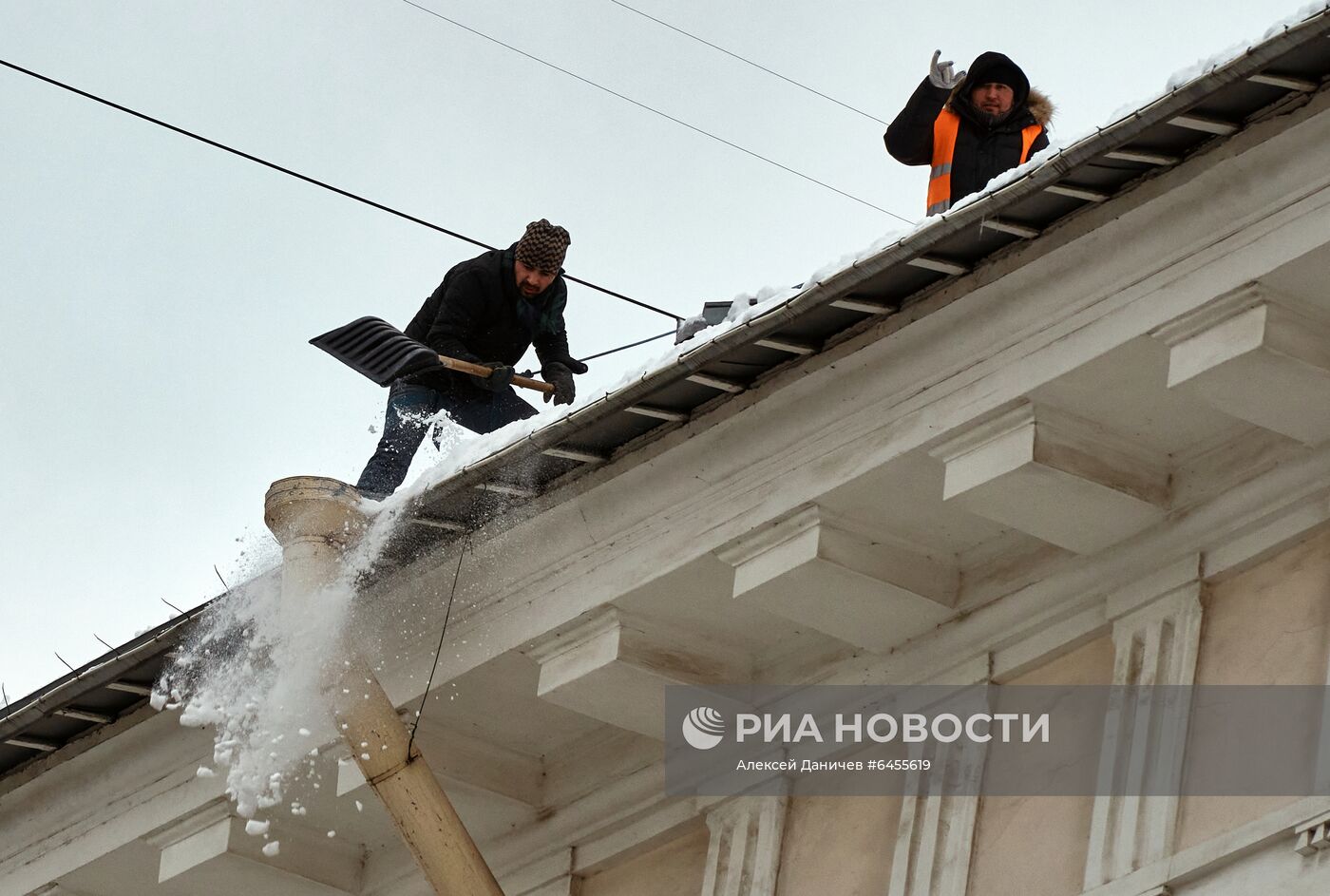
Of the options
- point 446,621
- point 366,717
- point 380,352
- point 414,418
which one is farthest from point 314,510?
point 414,418

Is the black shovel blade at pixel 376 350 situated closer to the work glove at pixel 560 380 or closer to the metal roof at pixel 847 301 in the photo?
the work glove at pixel 560 380

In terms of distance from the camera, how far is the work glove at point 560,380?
955cm

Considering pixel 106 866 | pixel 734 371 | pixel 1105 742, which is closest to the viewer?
pixel 1105 742

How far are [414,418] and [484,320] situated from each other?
0.59 meters

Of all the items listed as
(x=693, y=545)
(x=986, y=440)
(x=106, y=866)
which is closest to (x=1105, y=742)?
(x=986, y=440)

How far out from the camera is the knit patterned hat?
370 inches

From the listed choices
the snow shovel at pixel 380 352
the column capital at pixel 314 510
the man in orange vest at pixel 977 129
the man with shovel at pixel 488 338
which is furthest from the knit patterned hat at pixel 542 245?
the column capital at pixel 314 510

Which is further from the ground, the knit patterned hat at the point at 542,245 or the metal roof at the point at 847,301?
the knit patterned hat at the point at 542,245

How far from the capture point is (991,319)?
6469mm

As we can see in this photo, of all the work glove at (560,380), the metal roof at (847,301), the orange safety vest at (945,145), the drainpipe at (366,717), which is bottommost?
the drainpipe at (366,717)

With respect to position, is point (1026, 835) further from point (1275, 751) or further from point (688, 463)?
point (688, 463)

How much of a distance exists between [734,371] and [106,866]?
121 inches

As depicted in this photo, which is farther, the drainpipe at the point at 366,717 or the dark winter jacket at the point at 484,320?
the dark winter jacket at the point at 484,320

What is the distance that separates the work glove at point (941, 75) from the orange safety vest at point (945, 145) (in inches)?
9.8
